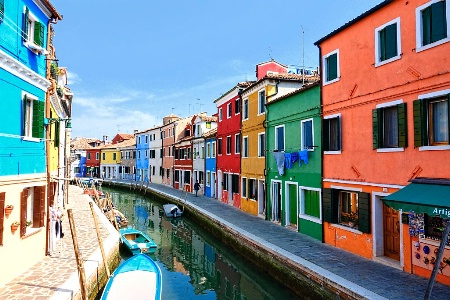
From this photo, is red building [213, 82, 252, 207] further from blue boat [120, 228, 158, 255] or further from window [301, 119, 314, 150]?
window [301, 119, 314, 150]

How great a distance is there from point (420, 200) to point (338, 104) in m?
5.54

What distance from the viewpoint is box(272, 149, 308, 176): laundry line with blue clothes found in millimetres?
14969

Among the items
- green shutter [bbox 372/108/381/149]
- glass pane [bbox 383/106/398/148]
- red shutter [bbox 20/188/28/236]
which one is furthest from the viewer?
green shutter [bbox 372/108/381/149]

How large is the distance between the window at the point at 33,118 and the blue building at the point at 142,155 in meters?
40.8

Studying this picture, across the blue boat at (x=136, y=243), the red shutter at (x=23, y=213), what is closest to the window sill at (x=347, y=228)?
the blue boat at (x=136, y=243)

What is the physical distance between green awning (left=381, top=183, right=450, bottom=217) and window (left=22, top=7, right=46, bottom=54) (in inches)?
447

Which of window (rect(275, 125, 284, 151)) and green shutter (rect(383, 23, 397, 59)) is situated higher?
green shutter (rect(383, 23, 397, 59))

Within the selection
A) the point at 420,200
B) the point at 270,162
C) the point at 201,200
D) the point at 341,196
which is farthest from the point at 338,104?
the point at 201,200

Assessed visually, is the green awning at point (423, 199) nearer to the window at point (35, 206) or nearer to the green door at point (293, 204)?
the green door at point (293, 204)

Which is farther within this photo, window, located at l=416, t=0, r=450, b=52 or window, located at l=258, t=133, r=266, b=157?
window, located at l=258, t=133, r=266, b=157

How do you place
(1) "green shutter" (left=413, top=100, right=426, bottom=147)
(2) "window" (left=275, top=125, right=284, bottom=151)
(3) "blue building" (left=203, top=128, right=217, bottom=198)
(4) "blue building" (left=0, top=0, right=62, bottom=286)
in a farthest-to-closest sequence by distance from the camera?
1. (3) "blue building" (left=203, top=128, right=217, bottom=198)
2. (2) "window" (left=275, top=125, right=284, bottom=151)
3. (1) "green shutter" (left=413, top=100, right=426, bottom=147)
4. (4) "blue building" (left=0, top=0, right=62, bottom=286)

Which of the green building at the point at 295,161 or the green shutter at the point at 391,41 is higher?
the green shutter at the point at 391,41

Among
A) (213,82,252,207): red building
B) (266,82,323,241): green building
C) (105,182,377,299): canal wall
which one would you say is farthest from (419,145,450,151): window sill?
(213,82,252,207): red building

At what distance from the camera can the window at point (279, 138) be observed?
1750 centimetres
